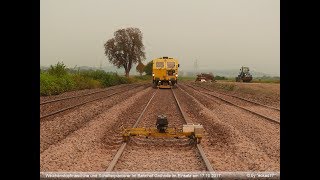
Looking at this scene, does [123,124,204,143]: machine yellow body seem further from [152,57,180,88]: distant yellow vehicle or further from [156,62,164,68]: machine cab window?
[156,62,164,68]: machine cab window

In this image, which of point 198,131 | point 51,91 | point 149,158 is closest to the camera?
point 149,158

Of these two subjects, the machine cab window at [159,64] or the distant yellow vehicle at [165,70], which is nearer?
the distant yellow vehicle at [165,70]

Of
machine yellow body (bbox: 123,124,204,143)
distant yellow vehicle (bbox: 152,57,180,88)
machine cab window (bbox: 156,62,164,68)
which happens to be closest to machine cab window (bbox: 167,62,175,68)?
distant yellow vehicle (bbox: 152,57,180,88)

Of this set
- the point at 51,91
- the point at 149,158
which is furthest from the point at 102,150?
the point at 51,91

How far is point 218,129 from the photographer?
11.6 metres

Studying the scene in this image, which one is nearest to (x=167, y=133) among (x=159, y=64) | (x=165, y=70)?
(x=165, y=70)

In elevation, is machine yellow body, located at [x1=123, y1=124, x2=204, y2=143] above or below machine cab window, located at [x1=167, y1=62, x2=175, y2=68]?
below

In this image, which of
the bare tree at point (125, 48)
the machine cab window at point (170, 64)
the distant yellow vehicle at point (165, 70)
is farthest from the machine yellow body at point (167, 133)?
the bare tree at point (125, 48)

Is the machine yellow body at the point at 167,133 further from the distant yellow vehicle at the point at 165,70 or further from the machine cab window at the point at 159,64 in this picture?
the machine cab window at the point at 159,64

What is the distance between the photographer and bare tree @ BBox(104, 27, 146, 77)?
8100 centimetres

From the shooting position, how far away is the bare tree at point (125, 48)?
8100cm
